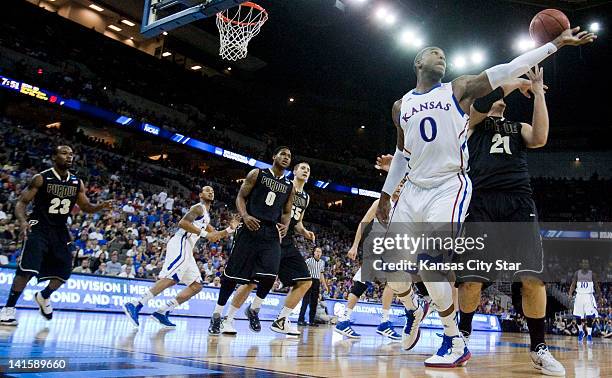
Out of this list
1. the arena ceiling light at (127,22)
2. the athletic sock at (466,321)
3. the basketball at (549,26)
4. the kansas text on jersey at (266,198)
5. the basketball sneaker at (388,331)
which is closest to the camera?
the basketball at (549,26)

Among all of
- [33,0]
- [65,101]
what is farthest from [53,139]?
[33,0]

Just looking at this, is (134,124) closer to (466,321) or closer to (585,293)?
(585,293)

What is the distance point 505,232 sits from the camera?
12.3 ft

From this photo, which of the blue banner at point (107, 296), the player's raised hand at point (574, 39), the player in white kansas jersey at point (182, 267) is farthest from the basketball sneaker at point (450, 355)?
the blue banner at point (107, 296)

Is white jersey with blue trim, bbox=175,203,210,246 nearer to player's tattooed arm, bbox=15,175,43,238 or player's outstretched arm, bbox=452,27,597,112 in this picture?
player's tattooed arm, bbox=15,175,43,238

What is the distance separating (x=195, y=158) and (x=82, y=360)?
26.0 m

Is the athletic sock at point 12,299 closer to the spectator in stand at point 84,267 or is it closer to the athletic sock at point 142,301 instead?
the athletic sock at point 142,301

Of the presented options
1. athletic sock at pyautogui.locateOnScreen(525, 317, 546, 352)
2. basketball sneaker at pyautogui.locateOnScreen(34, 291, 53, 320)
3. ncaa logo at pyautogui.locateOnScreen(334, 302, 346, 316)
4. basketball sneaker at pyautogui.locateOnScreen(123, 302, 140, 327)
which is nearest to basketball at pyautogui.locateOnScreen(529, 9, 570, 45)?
athletic sock at pyautogui.locateOnScreen(525, 317, 546, 352)

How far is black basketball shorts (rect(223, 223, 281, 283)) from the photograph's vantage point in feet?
18.9

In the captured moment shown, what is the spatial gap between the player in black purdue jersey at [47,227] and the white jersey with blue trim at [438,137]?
12.4ft

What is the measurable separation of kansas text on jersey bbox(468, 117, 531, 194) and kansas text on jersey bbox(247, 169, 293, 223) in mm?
2496

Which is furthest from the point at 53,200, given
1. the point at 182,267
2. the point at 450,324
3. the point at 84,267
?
the point at 84,267

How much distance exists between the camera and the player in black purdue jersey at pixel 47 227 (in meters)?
5.37

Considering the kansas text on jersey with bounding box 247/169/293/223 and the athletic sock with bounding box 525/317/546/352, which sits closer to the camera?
the athletic sock with bounding box 525/317/546/352
